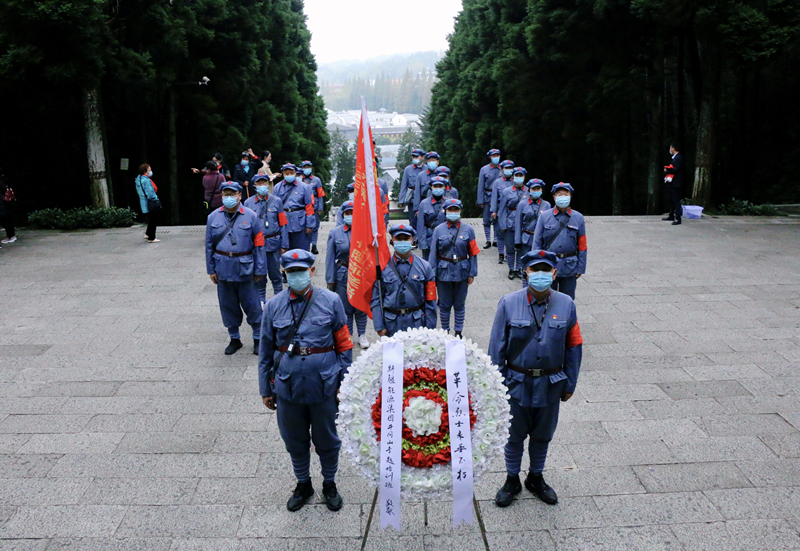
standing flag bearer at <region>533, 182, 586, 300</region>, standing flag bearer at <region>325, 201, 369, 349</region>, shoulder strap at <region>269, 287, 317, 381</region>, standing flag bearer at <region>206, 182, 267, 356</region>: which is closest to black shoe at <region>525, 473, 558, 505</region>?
shoulder strap at <region>269, 287, 317, 381</region>

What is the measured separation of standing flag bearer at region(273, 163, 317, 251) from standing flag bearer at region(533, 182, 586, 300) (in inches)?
160

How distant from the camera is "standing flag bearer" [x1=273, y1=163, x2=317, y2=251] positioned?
11.0m

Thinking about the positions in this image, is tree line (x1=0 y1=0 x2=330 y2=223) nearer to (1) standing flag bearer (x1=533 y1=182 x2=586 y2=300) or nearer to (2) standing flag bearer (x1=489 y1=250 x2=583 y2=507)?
(1) standing flag bearer (x1=533 y1=182 x2=586 y2=300)

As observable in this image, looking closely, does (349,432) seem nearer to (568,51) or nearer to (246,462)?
(246,462)

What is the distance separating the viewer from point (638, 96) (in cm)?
2091

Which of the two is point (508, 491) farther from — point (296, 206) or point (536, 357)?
point (296, 206)

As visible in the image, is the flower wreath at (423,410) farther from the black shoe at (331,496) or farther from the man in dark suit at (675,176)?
the man in dark suit at (675,176)

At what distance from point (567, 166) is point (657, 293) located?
18.8m

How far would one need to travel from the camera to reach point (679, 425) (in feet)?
20.4

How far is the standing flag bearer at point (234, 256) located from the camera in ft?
26.5

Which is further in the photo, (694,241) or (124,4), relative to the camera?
(124,4)

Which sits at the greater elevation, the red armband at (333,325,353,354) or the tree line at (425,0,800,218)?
the tree line at (425,0,800,218)

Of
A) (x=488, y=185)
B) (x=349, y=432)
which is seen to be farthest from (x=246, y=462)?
(x=488, y=185)

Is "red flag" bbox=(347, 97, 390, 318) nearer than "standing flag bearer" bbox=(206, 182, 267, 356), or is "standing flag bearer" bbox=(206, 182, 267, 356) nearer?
"red flag" bbox=(347, 97, 390, 318)
